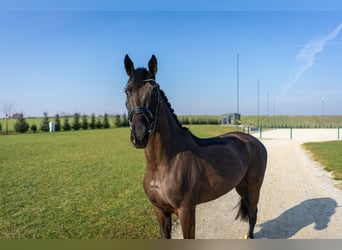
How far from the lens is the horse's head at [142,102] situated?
71.2 inches

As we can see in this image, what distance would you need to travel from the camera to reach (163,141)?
2107 mm

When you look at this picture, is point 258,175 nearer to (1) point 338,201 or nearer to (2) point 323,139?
(1) point 338,201

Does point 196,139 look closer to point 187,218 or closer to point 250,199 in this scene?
point 187,218

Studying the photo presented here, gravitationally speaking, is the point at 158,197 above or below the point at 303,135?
above

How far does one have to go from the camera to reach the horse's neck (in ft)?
6.84

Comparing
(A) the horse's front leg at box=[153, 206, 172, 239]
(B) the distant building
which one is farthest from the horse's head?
(B) the distant building

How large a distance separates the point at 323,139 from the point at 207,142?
17841 mm

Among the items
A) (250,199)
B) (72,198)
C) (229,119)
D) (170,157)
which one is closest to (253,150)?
(250,199)

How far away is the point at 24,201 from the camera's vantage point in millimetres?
4922

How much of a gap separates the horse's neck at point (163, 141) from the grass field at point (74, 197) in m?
1.82

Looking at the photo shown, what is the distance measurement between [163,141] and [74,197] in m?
3.99

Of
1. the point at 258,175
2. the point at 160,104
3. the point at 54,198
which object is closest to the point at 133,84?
the point at 160,104

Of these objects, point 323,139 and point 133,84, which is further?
point 323,139

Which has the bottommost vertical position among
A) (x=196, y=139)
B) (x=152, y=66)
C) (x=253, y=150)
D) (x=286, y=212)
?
(x=286, y=212)
